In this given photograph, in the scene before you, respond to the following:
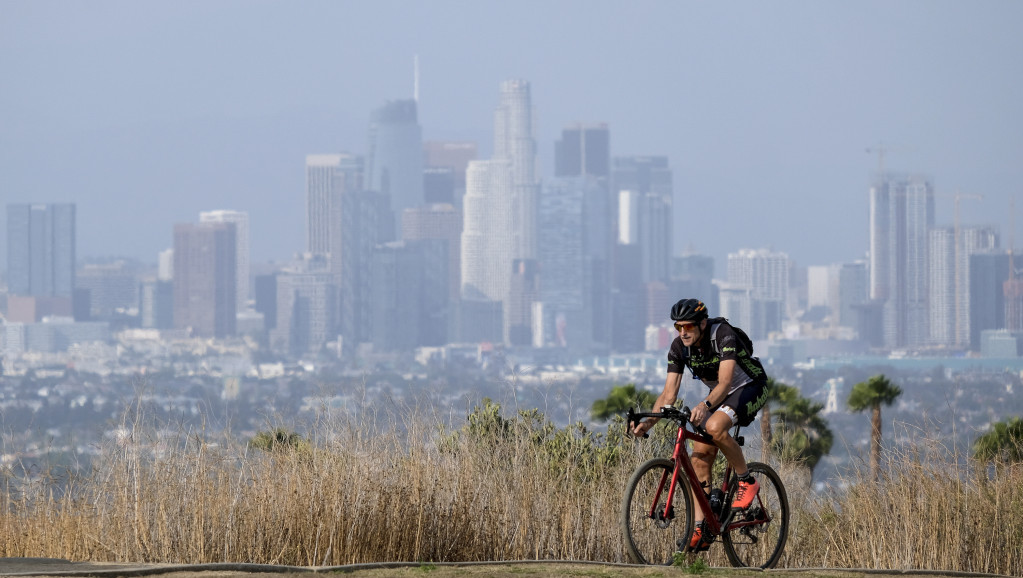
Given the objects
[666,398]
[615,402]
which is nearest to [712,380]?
[666,398]

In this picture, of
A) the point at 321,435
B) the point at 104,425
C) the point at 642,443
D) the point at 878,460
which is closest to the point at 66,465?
the point at 104,425

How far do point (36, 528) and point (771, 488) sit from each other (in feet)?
16.7

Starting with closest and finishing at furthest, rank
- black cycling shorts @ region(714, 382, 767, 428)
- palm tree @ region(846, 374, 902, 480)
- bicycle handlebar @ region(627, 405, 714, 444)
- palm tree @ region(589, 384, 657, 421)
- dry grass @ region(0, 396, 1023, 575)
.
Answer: bicycle handlebar @ region(627, 405, 714, 444) < black cycling shorts @ region(714, 382, 767, 428) < dry grass @ region(0, 396, 1023, 575) < palm tree @ region(589, 384, 657, 421) < palm tree @ region(846, 374, 902, 480)

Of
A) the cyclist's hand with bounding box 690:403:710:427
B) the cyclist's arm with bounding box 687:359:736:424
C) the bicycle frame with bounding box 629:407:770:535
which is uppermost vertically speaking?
the cyclist's arm with bounding box 687:359:736:424

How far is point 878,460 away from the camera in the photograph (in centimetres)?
983

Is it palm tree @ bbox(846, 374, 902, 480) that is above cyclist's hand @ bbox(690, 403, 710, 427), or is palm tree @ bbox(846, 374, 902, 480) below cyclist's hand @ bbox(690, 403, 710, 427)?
below

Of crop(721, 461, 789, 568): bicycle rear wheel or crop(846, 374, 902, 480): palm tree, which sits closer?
crop(721, 461, 789, 568): bicycle rear wheel

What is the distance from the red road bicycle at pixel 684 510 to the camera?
763 centimetres

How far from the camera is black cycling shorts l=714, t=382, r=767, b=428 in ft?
25.3

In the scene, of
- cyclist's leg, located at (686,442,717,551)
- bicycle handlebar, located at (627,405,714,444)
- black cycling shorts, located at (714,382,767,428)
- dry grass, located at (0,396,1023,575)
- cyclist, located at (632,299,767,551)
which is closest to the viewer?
bicycle handlebar, located at (627,405,714,444)

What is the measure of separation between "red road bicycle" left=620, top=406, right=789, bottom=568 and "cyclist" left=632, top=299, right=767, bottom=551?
90 mm

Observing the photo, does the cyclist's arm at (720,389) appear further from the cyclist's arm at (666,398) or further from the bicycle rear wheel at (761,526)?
the bicycle rear wheel at (761,526)

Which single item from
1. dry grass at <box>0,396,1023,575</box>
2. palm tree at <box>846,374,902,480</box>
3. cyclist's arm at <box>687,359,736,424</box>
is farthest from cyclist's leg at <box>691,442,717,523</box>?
palm tree at <box>846,374,902,480</box>

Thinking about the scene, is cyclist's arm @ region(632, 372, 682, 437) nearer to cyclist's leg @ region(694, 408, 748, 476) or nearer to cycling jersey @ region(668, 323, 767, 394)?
cycling jersey @ region(668, 323, 767, 394)
